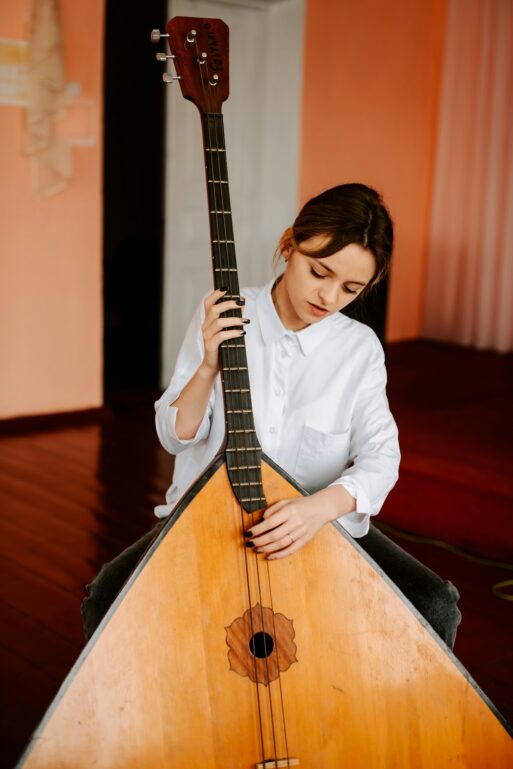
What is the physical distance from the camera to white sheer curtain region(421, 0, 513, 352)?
19.0ft

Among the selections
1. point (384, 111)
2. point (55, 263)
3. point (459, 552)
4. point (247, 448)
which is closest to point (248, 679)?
point (247, 448)

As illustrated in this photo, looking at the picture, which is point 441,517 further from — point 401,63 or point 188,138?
point 401,63

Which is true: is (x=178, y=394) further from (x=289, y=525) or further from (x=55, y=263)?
(x=55, y=263)

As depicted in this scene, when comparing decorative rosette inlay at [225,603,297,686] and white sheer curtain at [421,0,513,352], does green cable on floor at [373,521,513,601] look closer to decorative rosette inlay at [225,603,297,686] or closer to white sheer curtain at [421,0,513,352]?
decorative rosette inlay at [225,603,297,686]

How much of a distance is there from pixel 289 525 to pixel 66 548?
1640mm

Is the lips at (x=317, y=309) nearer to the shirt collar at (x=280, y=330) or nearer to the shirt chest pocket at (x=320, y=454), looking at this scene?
the shirt collar at (x=280, y=330)

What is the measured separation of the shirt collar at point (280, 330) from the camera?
1.48 m

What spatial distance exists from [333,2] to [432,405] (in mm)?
2582

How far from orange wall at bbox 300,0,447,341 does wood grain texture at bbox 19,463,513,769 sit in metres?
4.24

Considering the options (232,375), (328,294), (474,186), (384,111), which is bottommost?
(232,375)

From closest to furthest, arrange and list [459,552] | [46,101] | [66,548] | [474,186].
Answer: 1. [66,548]
2. [459,552]
3. [46,101]
4. [474,186]

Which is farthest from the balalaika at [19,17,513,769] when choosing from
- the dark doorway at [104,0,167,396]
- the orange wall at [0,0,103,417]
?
the dark doorway at [104,0,167,396]

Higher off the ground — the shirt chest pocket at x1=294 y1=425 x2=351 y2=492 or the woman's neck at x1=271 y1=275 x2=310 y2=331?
the woman's neck at x1=271 y1=275 x2=310 y2=331

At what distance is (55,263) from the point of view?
13.1ft
